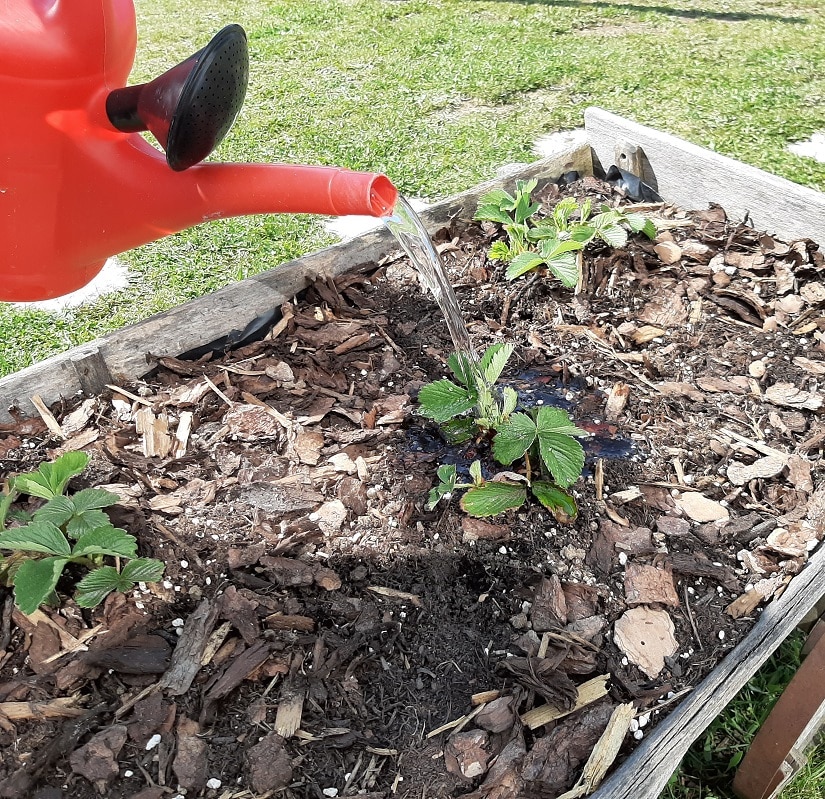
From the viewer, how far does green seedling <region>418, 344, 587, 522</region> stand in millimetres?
1655

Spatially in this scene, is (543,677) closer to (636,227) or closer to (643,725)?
(643,725)

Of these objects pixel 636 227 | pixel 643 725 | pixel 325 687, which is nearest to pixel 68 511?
pixel 325 687

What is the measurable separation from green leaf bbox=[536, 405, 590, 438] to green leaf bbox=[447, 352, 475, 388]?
0.24 m

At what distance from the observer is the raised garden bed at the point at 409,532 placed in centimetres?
136

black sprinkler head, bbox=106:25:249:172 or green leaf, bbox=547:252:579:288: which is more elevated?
black sprinkler head, bbox=106:25:249:172

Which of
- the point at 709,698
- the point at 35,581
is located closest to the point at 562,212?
the point at 709,698

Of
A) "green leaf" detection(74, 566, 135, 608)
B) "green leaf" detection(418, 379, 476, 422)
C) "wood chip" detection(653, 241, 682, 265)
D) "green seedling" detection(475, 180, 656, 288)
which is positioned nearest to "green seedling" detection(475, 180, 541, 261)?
"green seedling" detection(475, 180, 656, 288)

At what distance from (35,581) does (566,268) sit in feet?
5.25

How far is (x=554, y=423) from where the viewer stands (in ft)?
5.59

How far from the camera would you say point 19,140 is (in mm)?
1119

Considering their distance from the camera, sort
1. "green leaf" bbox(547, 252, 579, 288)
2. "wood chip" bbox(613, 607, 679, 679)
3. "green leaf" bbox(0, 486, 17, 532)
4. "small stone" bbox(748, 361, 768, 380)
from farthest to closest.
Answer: "green leaf" bbox(547, 252, 579, 288) < "small stone" bbox(748, 361, 768, 380) < "green leaf" bbox(0, 486, 17, 532) < "wood chip" bbox(613, 607, 679, 679)

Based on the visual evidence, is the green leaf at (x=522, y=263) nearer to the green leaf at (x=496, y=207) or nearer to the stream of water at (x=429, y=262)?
the green leaf at (x=496, y=207)

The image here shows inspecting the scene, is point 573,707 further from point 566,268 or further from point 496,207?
point 496,207

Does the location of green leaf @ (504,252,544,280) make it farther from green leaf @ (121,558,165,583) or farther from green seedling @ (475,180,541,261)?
green leaf @ (121,558,165,583)
